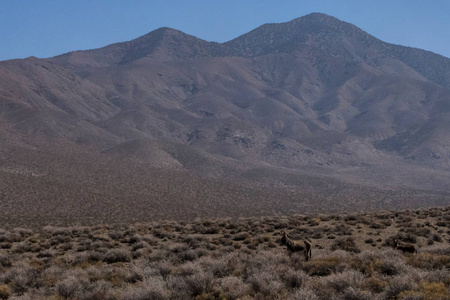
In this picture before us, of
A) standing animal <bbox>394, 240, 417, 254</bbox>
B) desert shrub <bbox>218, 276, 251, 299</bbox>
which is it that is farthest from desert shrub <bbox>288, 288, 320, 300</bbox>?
standing animal <bbox>394, 240, 417, 254</bbox>

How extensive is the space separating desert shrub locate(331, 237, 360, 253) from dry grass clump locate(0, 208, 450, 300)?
0.04 meters

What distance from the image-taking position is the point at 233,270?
11438 mm

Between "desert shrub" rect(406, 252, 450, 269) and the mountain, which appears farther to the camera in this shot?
the mountain

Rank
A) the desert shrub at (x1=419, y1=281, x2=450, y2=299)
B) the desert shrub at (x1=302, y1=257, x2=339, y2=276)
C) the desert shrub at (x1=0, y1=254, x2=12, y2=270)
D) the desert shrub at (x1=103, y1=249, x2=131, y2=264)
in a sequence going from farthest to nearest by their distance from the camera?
the desert shrub at (x1=103, y1=249, x2=131, y2=264)
the desert shrub at (x1=0, y1=254, x2=12, y2=270)
the desert shrub at (x1=302, y1=257, x2=339, y2=276)
the desert shrub at (x1=419, y1=281, x2=450, y2=299)

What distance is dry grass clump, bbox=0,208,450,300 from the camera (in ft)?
29.4

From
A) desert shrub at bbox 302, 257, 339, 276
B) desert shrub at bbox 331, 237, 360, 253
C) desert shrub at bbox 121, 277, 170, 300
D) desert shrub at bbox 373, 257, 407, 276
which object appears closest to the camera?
desert shrub at bbox 121, 277, 170, 300

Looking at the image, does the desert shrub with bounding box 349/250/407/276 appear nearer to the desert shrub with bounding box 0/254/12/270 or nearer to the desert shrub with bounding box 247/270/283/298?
the desert shrub with bounding box 247/270/283/298

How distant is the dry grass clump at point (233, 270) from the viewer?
896cm

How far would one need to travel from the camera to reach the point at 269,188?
267 feet

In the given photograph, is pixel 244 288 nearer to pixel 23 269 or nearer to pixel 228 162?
pixel 23 269

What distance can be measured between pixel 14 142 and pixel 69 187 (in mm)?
31553

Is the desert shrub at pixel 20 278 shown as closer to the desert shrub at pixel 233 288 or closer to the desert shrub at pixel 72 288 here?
the desert shrub at pixel 72 288

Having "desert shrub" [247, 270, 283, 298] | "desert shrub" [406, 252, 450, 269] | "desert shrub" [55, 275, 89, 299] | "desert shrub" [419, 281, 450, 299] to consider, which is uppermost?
"desert shrub" [419, 281, 450, 299]

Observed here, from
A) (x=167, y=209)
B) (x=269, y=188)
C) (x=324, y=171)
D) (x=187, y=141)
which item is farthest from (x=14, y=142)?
(x=324, y=171)
